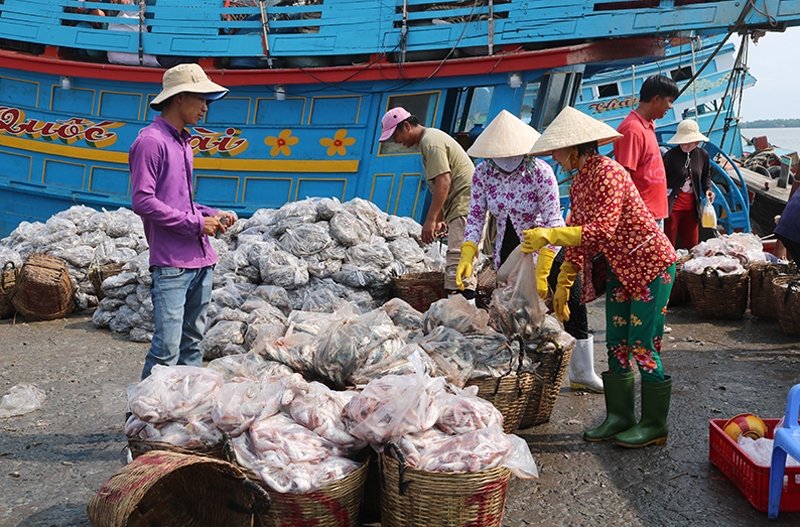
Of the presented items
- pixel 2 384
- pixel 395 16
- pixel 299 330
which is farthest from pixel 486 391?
pixel 395 16

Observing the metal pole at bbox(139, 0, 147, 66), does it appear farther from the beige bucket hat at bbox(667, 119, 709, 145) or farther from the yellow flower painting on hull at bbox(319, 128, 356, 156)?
the beige bucket hat at bbox(667, 119, 709, 145)

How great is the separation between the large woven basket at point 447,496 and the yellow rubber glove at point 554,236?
122 cm

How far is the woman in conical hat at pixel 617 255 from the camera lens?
353 centimetres

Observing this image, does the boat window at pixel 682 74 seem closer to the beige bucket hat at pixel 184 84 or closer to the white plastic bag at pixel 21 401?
the beige bucket hat at pixel 184 84

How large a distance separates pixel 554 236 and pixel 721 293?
13.7 feet

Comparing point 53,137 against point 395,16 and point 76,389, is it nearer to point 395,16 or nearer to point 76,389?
point 395,16

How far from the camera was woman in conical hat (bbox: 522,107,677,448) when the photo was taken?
3.53 meters

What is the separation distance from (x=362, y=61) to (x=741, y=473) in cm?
794

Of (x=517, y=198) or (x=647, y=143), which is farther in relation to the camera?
(x=647, y=143)

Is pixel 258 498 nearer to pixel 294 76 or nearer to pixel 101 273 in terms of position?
pixel 101 273

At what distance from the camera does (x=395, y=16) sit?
9438 millimetres

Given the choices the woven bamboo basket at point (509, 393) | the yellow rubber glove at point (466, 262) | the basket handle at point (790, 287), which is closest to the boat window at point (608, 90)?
the basket handle at point (790, 287)

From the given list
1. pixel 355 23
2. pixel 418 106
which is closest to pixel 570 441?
pixel 418 106

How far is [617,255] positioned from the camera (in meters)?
3.66
